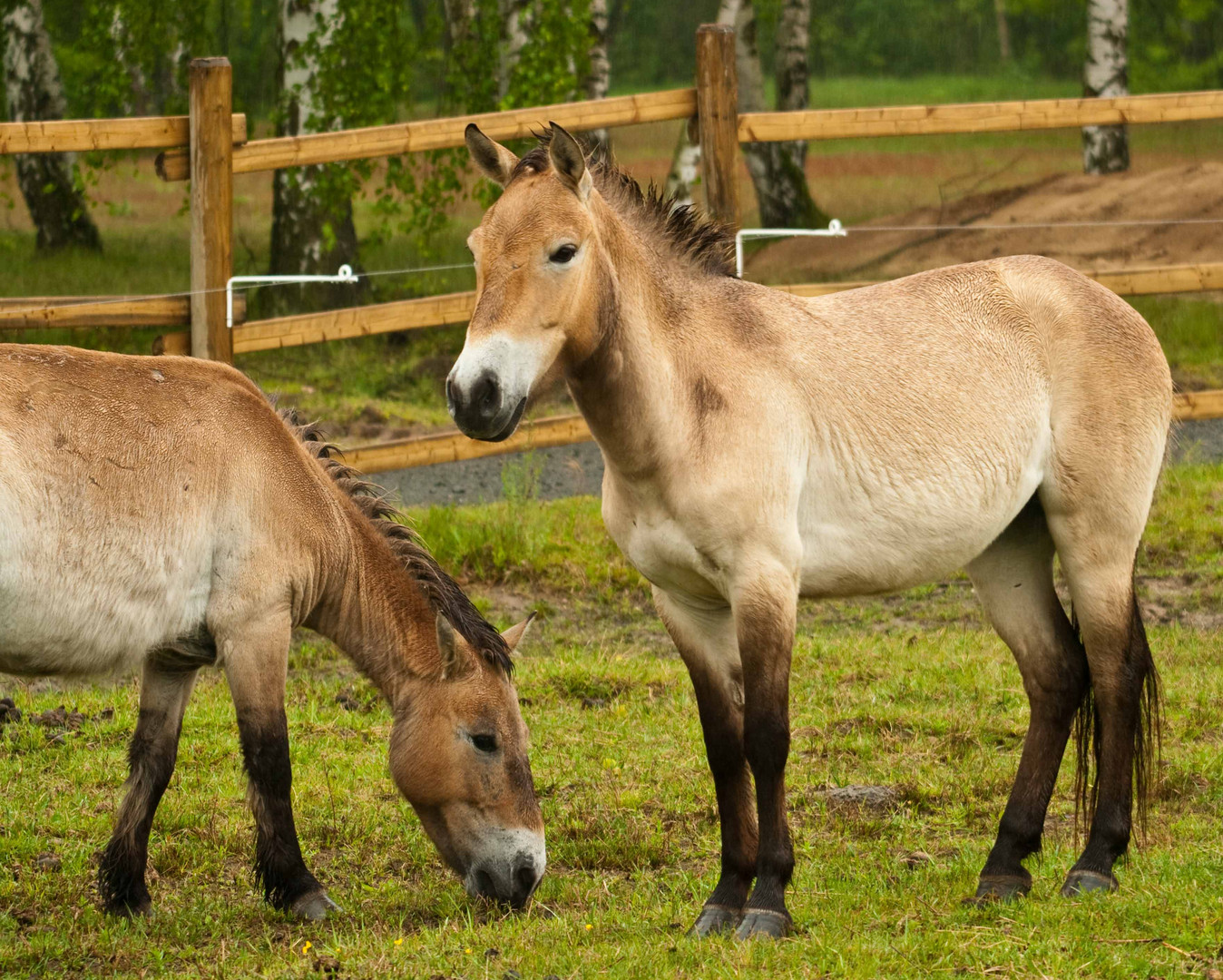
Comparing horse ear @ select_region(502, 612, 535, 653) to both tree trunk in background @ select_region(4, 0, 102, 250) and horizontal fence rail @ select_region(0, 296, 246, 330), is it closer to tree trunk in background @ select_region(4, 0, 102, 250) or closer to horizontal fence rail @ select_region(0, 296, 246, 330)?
horizontal fence rail @ select_region(0, 296, 246, 330)

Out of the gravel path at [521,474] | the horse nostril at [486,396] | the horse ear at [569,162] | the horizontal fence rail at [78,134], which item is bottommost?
the gravel path at [521,474]

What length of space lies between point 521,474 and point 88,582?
463 centimetres

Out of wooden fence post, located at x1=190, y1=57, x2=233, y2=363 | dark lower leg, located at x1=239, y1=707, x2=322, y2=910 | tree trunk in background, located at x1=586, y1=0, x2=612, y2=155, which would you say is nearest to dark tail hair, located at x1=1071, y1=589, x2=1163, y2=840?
dark lower leg, located at x1=239, y1=707, x2=322, y2=910

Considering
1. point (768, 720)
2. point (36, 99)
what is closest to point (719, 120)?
point (768, 720)

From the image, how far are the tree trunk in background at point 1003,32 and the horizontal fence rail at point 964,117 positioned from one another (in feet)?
103

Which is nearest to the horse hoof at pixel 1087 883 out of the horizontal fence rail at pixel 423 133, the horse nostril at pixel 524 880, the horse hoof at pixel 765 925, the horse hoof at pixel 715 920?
the horse hoof at pixel 765 925

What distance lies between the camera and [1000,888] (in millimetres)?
4219

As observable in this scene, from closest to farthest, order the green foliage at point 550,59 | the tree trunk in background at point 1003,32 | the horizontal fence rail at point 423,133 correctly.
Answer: the horizontal fence rail at point 423,133, the green foliage at point 550,59, the tree trunk in background at point 1003,32

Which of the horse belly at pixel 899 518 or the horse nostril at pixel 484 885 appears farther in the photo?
the horse nostril at pixel 484 885

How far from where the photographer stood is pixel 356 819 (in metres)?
5.08

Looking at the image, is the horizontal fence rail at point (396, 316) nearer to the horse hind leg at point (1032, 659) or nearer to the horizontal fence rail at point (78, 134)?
the horizontal fence rail at point (78, 134)

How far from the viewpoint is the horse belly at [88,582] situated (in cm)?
385

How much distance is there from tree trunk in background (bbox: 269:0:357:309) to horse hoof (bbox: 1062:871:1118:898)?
7740mm

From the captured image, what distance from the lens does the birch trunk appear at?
15.4m
